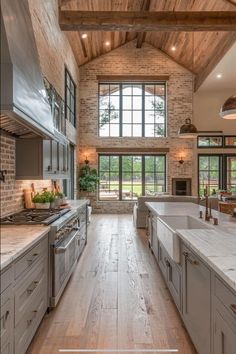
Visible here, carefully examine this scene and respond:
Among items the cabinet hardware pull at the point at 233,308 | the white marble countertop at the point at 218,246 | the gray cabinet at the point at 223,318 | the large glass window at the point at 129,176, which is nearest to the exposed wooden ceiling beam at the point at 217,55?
the large glass window at the point at 129,176

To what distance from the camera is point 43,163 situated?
387 cm

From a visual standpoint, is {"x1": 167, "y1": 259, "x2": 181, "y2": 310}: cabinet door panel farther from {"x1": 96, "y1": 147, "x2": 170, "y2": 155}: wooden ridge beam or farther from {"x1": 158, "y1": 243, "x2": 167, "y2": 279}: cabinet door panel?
{"x1": 96, "y1": 147, "x2": 170, "y2": 155}: wooden ridge beam

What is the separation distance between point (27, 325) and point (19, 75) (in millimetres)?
1892

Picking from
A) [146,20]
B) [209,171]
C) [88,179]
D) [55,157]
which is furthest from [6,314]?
[209,171]

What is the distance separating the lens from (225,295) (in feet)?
5.13

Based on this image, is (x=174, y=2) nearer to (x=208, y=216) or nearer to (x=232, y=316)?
(x=208, y=216)

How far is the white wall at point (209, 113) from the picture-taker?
1193 cm

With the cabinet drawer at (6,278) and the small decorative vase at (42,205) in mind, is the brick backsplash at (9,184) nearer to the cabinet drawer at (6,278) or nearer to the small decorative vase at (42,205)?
the small decorative vase at (42,205)

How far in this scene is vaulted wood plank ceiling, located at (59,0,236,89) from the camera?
8.08 meters

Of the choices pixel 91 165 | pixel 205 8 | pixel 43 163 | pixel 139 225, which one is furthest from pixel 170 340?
pixel 91 165

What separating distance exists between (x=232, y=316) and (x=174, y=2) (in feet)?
29.2

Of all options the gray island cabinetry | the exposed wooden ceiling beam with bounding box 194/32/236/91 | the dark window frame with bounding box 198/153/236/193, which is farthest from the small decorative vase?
the dark window frame with bounding box 198/153/236/193

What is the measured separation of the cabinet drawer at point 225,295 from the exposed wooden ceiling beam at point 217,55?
7697 mm

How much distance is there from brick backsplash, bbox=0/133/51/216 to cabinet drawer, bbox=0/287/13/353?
5.53 ft
